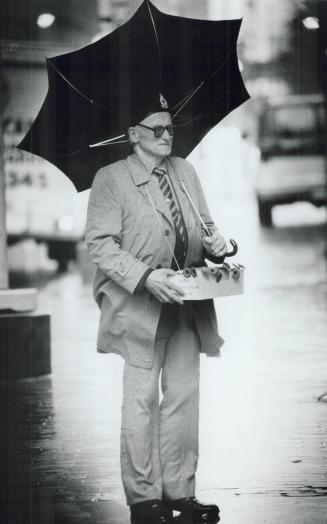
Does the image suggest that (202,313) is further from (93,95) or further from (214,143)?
(214,143)

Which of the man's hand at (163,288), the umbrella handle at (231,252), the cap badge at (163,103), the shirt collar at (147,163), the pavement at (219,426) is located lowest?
the pavement at (219,426)

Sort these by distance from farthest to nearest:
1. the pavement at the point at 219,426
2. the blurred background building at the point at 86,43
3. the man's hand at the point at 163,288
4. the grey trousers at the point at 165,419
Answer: the blurred background building at the point at 86,43, the pavement at the point at 219,426, the grey trousers at the point at 165,419, the man's hand at the point at 163,288

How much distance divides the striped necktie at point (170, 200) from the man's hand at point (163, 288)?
1.19ft

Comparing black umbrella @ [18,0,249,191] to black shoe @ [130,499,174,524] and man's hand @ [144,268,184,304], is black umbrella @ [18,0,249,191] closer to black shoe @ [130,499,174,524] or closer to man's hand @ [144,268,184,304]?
man's hand @ [144,268,184,304]

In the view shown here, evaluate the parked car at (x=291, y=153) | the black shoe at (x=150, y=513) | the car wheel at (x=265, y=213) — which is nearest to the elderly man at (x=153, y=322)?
the black shoe at (x=150, y=513)

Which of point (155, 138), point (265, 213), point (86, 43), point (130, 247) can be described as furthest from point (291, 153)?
point (130, 247)

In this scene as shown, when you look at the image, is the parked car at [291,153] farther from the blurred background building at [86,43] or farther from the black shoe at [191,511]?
the black shoe at [191,511]

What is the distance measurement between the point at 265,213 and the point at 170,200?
71.8 ft

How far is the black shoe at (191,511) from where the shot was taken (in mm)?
5312

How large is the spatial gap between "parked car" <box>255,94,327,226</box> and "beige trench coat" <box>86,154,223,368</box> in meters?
21.0

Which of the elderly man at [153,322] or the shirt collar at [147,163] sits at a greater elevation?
the shirt collar at [147,163]

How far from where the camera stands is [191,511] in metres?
5.32

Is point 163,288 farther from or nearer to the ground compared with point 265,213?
nearer to the ground

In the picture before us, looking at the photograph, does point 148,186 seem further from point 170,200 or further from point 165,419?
point 165,419
